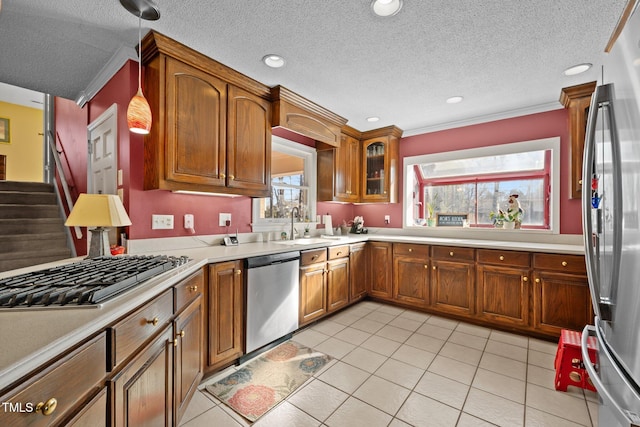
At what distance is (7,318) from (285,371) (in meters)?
1.68

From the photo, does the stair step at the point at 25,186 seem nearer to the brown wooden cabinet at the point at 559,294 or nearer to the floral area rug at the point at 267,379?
the floral area rug at the point at 267,379

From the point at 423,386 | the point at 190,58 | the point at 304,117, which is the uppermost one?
the point at 190,58

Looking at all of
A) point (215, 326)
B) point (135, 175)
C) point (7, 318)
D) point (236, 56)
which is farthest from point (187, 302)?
point (236, 56)

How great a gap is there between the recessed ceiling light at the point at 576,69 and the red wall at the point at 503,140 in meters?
0.80

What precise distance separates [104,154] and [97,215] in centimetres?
115

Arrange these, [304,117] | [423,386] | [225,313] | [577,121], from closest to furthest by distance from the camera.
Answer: [423,386] → [225,313] → [577,121] → [304,117]

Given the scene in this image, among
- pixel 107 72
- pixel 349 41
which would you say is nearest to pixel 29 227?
pixel 107 72

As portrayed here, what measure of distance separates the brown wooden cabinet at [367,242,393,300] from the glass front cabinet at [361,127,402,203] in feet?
2.54

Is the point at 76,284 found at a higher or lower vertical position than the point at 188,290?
higher

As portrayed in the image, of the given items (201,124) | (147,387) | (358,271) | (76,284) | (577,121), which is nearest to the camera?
(76,284)

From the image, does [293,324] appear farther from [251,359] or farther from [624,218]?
[624,218]

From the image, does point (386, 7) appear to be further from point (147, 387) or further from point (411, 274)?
point (411, 274)

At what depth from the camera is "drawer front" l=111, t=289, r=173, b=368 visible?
958 millimetres

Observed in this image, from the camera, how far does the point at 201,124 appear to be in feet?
7.30
